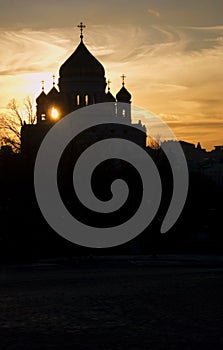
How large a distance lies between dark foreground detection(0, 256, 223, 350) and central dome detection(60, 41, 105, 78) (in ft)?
168

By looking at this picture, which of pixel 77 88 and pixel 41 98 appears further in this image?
pixel 41 98

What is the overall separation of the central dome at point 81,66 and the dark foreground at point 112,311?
51229 mm

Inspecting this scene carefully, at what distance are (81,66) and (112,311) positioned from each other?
206 ft

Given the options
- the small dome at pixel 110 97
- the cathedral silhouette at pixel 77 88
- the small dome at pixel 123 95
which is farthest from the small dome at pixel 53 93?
the small dome at pixel 123 95

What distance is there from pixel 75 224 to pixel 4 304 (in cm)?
2572

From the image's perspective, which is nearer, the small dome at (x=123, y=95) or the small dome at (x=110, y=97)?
the small dome at (x=110, y=97)

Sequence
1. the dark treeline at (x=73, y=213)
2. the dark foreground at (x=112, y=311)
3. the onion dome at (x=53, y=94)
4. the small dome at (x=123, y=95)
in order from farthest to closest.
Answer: the small dome at (x=123, y=95)
the onion dome at (x=53, y=94)
the dark treeline at (x=73, y=213)
the dark foreground at (x=112, y=311)

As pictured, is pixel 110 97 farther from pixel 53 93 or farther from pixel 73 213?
pixel 73 213

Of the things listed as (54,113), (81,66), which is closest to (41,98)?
(54,113)

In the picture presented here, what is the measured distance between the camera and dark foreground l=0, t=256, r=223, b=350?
43.2 feet

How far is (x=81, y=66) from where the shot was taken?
78688 mm

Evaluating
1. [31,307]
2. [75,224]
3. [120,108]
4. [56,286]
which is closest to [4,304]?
[31,307]

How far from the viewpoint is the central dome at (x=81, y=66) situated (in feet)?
258

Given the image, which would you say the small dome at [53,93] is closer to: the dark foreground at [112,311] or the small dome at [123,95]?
the small dome at [123,95]
